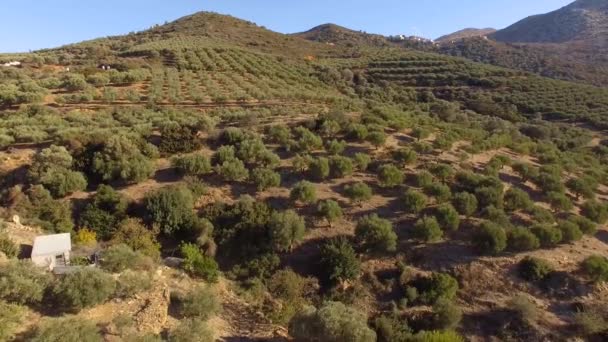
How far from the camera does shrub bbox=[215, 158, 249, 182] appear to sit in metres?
18.7

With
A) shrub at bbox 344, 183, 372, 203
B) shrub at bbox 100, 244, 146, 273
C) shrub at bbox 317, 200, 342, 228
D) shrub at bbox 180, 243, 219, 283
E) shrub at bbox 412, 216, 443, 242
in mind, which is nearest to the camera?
shrub at bbox 100, 244, 146, 273

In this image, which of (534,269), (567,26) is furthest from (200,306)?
(567,26)

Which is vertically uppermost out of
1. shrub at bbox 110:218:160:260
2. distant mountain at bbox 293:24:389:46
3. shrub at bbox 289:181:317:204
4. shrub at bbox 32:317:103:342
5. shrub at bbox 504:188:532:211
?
distant mountain at bbox 293:24:389:46

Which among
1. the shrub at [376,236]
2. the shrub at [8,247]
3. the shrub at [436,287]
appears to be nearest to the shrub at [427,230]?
the shrub at [376,236]

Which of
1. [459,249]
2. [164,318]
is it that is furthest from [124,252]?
[459,249]

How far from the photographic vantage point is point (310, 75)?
175 feet

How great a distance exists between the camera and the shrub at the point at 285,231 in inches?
595

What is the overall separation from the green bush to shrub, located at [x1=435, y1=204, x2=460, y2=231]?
9.22ft

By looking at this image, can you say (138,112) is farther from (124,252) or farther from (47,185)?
(124,252)

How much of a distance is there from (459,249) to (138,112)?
849 inches

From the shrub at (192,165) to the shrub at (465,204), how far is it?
11.1m

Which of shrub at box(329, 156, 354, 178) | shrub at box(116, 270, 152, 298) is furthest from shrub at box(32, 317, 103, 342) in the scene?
shrub at box(329, 156, 354, 178)

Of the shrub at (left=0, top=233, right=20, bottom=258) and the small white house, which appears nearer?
the small white house

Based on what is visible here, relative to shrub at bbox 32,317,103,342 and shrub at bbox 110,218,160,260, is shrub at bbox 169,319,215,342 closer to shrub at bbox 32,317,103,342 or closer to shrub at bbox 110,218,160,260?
shrub at bbox 32,317,103,342
